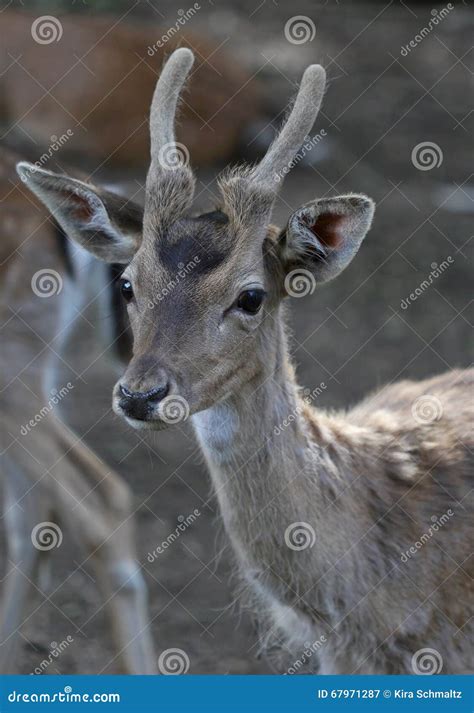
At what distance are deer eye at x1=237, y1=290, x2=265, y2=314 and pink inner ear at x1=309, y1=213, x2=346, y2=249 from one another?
1.01 ft

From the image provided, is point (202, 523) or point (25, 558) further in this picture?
point (202, 523)

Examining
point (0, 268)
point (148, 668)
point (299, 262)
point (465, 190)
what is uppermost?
point (465, 190)

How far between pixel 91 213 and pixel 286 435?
1063 millimetres

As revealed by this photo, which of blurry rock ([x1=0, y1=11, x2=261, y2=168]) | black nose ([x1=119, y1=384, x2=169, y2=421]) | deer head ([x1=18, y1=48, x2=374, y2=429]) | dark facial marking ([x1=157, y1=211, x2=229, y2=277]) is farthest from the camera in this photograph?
blurry rock ([x1=0, y1=11, x2=261, y2=168])

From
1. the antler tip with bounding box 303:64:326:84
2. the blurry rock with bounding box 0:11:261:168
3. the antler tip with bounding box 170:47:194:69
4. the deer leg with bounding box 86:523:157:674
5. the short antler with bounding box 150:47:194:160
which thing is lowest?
the deer leg with bounding box 86:523:157:674

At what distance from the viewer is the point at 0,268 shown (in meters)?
5.51

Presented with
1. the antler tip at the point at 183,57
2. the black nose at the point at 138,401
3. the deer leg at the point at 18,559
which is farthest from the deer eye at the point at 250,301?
the deer leg at the point at 18,559

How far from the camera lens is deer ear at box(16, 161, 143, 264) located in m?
4.45

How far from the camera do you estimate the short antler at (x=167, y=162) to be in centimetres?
424

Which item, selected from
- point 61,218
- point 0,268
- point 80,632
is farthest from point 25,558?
point 61,218

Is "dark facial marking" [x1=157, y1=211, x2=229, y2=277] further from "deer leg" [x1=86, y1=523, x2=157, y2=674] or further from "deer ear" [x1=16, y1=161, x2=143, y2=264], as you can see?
"deer leg" [x1=86, y1=523, x2=157, y2=674]

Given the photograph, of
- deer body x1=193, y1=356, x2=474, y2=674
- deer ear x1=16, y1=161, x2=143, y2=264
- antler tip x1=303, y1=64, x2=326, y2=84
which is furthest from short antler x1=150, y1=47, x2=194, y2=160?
deer body x1=193, y1=356, x2=474, y2=674

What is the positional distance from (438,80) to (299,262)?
8498 mm

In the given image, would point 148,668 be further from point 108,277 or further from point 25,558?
point 108,277
